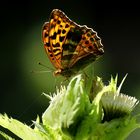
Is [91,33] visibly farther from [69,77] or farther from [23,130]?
[23,130]

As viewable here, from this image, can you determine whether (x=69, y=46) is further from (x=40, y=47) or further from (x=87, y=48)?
(x=40, y=47)

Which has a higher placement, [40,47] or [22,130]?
Result: [22,130]

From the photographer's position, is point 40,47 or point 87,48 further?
point 40,47

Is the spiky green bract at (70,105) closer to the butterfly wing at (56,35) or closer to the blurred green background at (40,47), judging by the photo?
the butterfly wing at (56,35)

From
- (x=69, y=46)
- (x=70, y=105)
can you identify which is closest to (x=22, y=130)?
(x=70, y=105)

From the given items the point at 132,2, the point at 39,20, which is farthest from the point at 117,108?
the point at 132,2

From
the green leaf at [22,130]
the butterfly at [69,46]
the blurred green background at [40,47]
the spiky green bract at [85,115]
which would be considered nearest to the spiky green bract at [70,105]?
the spiky green bract at [85,115]
